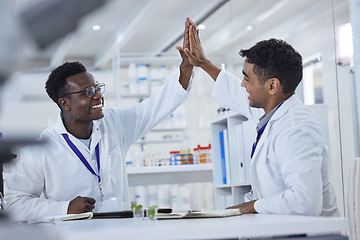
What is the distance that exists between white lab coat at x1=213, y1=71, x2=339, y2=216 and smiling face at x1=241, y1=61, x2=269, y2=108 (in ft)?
0.37

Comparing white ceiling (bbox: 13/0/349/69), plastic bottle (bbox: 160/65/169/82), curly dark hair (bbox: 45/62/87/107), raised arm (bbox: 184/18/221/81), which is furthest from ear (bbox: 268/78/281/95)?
plastic bottle (bbox: 160/65/169/82)

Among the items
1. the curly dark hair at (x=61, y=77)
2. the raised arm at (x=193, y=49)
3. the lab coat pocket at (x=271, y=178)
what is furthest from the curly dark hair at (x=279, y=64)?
the curly dark hair at (x=61, y=77)

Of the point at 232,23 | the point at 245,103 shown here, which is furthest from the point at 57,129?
the point at 232,23

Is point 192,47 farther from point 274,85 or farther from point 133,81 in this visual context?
point 133,81

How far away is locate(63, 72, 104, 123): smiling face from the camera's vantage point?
236cm

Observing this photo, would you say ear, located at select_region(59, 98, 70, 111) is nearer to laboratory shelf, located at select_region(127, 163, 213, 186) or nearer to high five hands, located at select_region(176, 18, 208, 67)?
high five hands, located at select_region(176, 18, 208, 67)

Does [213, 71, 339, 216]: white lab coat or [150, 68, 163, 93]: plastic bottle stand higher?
[150, 68, 163, 93]: plastic bottle

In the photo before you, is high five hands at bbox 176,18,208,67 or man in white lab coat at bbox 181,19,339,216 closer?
man in white lab coat at bbox 181,19,339,216

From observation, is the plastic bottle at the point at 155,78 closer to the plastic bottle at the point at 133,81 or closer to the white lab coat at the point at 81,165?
the plastic bottle at the point at 133,81

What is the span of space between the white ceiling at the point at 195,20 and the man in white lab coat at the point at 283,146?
1.27m

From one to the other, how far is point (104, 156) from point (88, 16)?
1771 millimetres

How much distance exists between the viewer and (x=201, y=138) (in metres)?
6.78

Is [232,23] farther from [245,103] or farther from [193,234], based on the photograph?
[193,234]

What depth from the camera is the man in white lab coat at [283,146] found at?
152 centimetres
